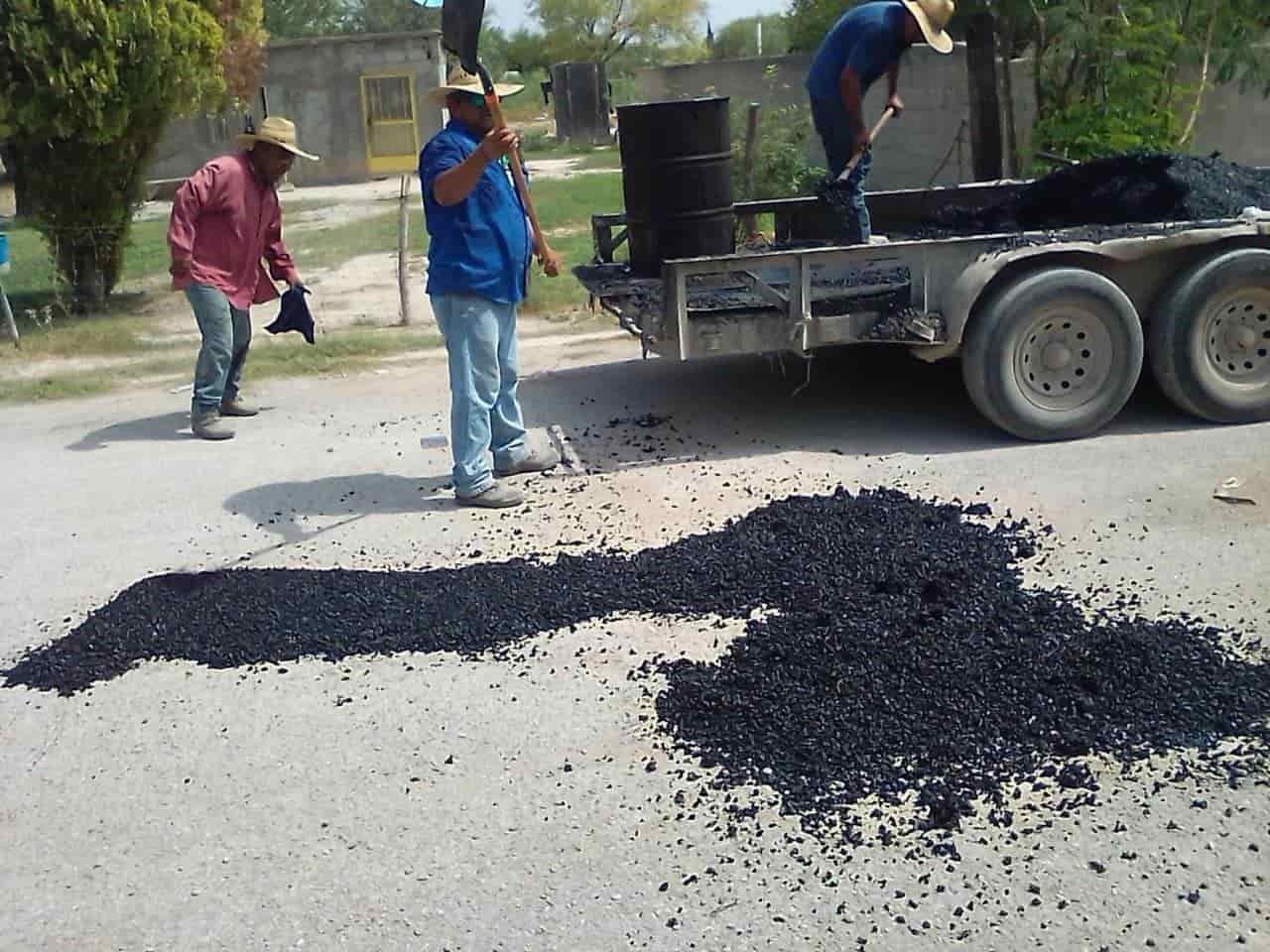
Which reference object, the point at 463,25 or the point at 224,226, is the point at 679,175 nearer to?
the point at 463,25

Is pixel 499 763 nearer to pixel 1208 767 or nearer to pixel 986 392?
pixel 1208 767

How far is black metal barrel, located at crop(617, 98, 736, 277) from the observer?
7.53 metres

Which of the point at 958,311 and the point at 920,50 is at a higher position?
the point at 920,50

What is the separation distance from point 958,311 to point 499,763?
3935 millimetres

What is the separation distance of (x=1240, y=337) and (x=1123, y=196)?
1.22m

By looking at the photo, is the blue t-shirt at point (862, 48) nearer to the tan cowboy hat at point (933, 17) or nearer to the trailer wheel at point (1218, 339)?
the tan cowboy hat at point (933, 17)

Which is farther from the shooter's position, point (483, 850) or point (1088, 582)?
point (1088, 582)

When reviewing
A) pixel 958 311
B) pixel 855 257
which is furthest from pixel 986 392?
pixel 855 257

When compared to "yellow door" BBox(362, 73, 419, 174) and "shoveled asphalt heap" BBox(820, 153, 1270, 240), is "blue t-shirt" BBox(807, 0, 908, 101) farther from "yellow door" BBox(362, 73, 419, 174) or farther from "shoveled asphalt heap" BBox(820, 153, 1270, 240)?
"yellow door" BBox(362, 73, 419, 174)

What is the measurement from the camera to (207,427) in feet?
27.7

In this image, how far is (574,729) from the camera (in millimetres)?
4520

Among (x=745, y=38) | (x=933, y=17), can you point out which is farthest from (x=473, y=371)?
(x=745, y=38)

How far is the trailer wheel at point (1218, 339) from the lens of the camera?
7223mm

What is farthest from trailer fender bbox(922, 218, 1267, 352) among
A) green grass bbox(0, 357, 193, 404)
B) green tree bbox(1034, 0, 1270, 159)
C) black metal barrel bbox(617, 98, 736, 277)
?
green grass bbox(0, 357, 193, 404)
